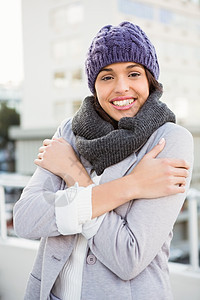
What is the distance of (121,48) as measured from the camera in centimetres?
101

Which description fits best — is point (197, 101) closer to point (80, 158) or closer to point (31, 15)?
point (31, 15)

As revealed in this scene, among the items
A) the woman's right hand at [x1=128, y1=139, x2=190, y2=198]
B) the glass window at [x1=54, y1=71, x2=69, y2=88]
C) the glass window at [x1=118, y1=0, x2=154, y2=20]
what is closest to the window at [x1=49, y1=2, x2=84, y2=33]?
the glass window at [x1=118, y1=0, x2=154, y2=20]

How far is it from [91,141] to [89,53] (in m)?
0.27

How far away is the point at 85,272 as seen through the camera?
97cm

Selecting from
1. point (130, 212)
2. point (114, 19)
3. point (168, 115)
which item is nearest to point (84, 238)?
point (130, 212)

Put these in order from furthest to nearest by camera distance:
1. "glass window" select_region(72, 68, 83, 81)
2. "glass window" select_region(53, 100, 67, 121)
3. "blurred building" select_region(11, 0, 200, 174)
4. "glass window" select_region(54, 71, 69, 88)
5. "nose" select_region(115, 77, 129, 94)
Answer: "glass window" select_region(53, 100, 67, 121) → "glass window" select_region(54, 71, 69, 88) → "glass window" select_region(72, 68, 83, 81) → "blurred building" select_region(11, 0, 200, 174) → "nose" select_region(115, 77, 129, 94)

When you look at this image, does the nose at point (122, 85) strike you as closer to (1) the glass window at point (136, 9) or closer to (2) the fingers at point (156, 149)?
(2) the fingers at point (156, 149)

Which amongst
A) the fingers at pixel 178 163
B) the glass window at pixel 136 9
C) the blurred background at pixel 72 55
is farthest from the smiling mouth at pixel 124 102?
the glass window at pixel 136 9

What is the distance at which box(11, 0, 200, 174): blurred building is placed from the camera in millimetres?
19641

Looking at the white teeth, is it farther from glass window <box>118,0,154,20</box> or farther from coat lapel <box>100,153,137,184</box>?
glass window <box>118,0,154,20</box>

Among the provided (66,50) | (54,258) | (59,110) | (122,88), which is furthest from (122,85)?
(59,110)

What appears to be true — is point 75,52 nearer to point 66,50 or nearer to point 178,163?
point 66,50

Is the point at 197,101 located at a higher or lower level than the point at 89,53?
lower

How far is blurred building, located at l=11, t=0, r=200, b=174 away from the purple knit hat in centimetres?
1806
